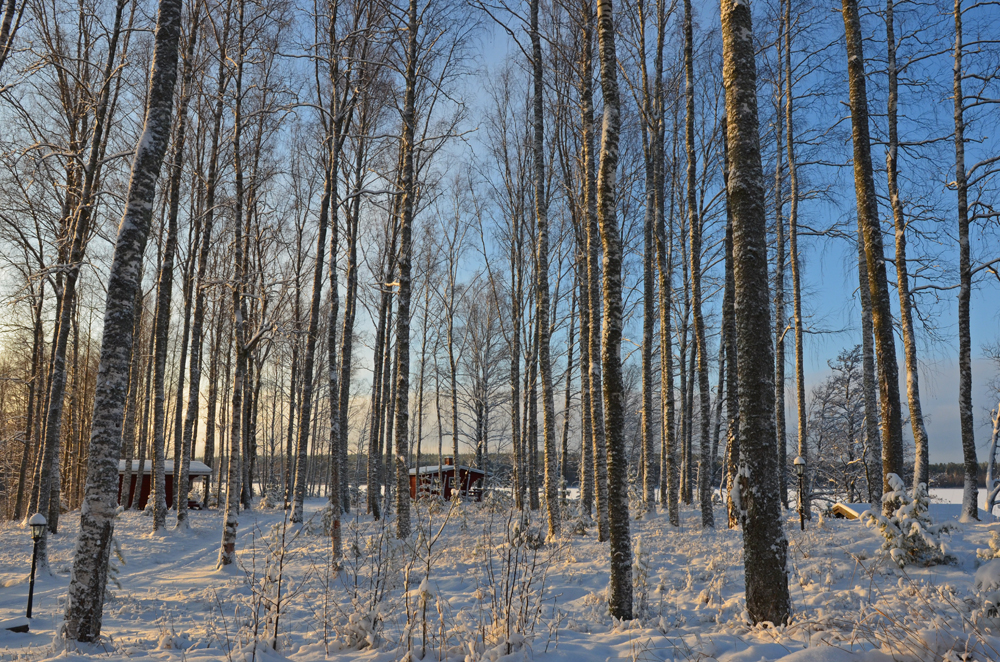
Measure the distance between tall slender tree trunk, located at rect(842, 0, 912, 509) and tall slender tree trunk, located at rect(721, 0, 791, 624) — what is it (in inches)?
179

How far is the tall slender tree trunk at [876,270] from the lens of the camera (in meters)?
8.05

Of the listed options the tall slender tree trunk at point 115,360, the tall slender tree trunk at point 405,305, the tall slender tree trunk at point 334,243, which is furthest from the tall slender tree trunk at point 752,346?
the tall slender tree trunk at point 334,243

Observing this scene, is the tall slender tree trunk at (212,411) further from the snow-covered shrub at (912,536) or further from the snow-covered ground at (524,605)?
the snow-covered shrub at (912,536)

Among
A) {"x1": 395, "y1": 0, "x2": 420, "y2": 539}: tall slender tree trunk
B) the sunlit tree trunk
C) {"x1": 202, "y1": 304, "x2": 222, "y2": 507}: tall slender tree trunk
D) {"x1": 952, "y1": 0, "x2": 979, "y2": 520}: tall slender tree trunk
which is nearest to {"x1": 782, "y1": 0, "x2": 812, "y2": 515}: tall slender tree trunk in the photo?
the sunlit tree trunk

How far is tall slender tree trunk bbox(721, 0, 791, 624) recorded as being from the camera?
4.56m

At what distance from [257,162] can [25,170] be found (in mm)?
5215

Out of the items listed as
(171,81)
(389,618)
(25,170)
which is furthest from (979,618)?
(25,170)

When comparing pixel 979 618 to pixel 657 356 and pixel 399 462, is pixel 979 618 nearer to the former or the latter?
Answer: pixel 399 462

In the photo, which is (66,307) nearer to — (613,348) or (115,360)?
(115,360)

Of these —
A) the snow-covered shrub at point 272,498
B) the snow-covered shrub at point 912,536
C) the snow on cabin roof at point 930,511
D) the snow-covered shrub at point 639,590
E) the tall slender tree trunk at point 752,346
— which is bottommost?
the snow-covered shrub at point 272,498

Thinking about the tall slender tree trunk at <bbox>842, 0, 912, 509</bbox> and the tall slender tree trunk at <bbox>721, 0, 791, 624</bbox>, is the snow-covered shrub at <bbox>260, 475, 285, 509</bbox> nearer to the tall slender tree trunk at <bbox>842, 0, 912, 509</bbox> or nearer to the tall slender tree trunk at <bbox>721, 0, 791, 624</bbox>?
the tall slender tree trunk at <bbox>842, 0, 912, 509</bbox>

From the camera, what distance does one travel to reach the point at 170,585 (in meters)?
8.64

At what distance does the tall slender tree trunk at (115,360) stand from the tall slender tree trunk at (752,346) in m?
5.81

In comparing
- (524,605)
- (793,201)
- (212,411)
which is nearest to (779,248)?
(793,201)
